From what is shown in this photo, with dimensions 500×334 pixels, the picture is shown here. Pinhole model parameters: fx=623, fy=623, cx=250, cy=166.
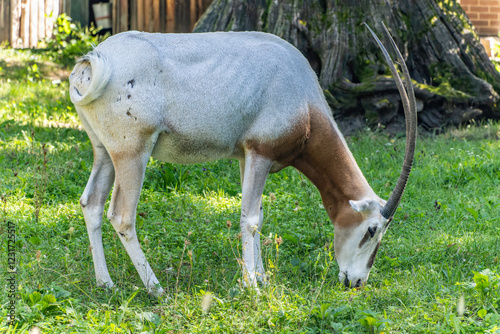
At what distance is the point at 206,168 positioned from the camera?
256 inches

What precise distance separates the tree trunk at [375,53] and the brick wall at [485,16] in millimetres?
4467

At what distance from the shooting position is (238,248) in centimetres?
467

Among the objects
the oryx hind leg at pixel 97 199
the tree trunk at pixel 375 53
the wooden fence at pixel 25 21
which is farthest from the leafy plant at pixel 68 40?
the oryx hind leg at pixel 97 199

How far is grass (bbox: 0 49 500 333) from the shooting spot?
136 inches

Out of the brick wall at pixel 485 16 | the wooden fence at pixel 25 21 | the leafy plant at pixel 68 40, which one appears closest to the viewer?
the leafy plant at pixel 68 40

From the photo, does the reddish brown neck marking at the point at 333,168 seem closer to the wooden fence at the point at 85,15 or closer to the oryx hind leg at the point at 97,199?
the oryx hind leg at the point at 97,199

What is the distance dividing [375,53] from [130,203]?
5234mm

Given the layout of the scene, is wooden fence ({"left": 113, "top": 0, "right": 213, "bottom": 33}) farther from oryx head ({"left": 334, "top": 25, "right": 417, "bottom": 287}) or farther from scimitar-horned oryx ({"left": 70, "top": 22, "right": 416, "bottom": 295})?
oryx head ({"left": 334, "top": 25, "right": 417, "bottom": 287})

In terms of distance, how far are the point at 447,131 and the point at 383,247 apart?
3779 millimetres

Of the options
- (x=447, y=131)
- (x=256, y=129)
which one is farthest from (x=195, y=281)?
(x=447, y=131)

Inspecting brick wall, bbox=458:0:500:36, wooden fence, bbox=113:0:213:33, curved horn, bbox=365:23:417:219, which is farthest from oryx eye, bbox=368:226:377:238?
brick wall, bbox=458:0:500:36

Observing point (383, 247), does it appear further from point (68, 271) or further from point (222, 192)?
point (68, 271)

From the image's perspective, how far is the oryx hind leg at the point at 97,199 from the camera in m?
4.13

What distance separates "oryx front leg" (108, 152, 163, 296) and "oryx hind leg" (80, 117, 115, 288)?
26 centimetres
